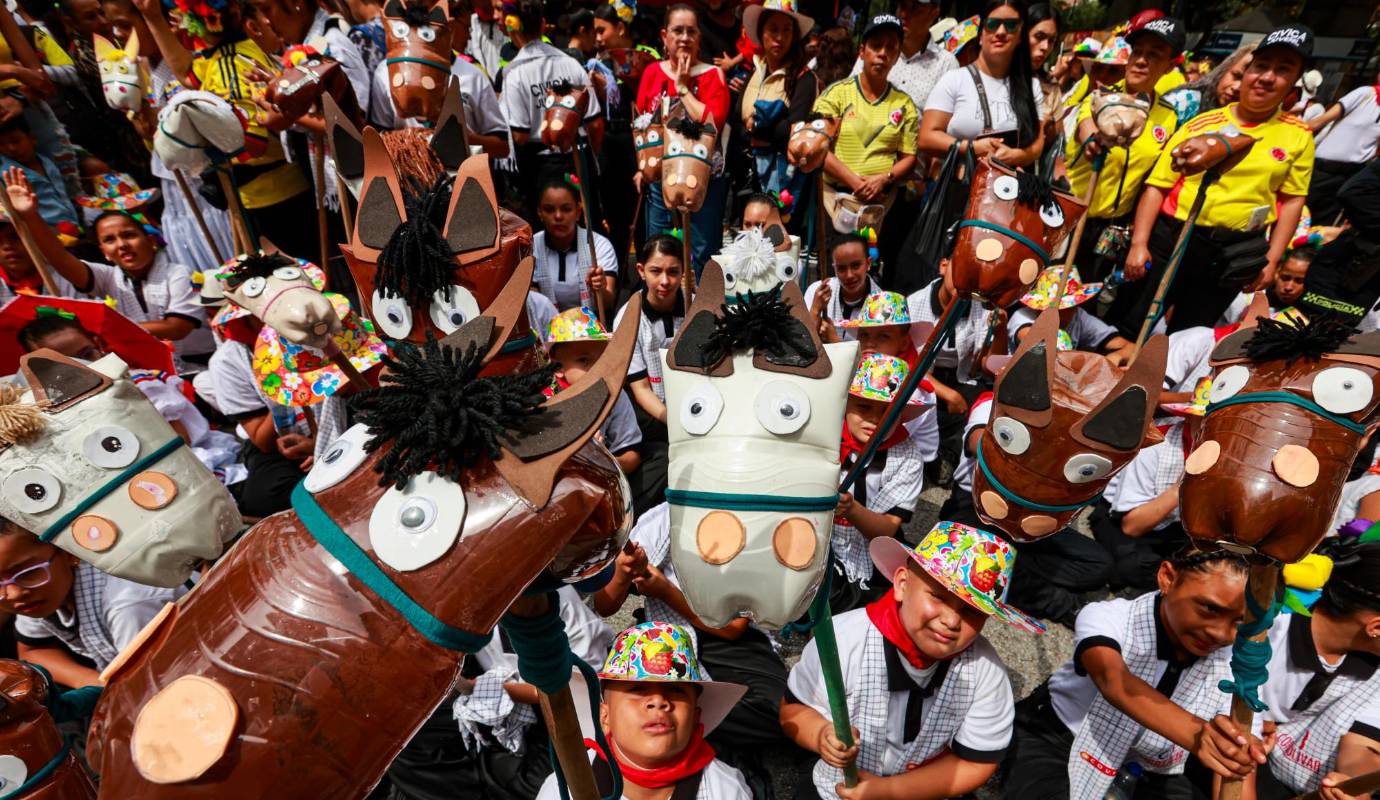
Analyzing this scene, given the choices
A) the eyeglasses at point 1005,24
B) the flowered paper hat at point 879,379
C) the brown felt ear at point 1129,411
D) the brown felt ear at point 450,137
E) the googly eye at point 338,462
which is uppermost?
the eyeglasses at point 1005,24

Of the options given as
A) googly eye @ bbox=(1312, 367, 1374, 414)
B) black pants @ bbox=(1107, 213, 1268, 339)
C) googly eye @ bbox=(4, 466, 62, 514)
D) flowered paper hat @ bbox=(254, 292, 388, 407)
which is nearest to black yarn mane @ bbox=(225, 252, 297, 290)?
flowered paper hat @ bbox=(254, 292, 388, 407)

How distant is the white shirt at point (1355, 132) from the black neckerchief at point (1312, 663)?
5.49m

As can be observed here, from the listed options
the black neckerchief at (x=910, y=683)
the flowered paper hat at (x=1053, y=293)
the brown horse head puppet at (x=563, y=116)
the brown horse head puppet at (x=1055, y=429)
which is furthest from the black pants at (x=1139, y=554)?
the brown horse head puppet at (x=563, y=116)

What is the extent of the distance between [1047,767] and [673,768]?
1461 millimetres

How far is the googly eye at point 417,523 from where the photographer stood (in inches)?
32.6

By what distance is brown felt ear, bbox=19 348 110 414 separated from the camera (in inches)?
54.6

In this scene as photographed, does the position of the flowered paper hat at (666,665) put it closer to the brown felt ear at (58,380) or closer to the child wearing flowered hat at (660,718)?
the child wearing flowered hat at (660,718)

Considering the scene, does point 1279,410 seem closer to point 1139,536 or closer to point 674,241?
point 1139,536

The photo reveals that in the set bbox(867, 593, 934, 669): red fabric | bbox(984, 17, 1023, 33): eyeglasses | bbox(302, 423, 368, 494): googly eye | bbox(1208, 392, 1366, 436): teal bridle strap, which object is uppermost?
bbox(984, 17, 1023, 33): eyeglasses

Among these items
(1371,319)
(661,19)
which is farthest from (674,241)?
(661,19)

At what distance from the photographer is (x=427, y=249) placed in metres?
1.51

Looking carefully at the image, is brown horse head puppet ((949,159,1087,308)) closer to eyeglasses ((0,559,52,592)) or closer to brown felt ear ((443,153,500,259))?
brown felt ear ((443,153,500,259))

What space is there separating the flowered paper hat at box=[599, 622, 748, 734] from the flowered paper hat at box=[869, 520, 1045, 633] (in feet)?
2.39

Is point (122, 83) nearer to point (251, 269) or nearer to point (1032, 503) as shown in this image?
point (251, 269)
